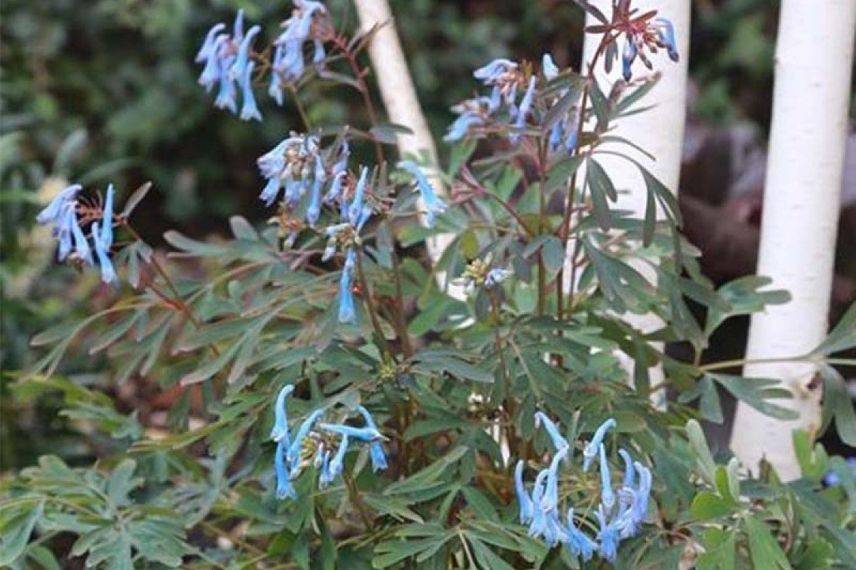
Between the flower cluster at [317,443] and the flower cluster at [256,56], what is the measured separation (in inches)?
17.1

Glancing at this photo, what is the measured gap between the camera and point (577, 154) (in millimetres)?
1514

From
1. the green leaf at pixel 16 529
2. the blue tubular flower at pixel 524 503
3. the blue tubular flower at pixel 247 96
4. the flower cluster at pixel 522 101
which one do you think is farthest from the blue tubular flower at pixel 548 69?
the green leaf at pixel 16 529

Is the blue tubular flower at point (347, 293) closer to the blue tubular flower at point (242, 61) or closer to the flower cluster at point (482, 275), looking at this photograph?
the flower cluster at point (482, 275)

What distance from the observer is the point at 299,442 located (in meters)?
1.38

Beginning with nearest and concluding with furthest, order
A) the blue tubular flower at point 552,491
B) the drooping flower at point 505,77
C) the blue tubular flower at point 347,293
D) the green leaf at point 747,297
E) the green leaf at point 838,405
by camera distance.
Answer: the blue tubular flower at point 552,491 < the blue tubular flower at point 347,293 < the drooping flower at point 505,77 < the green leaf at point 838,405 < the green leaf at point 747,297

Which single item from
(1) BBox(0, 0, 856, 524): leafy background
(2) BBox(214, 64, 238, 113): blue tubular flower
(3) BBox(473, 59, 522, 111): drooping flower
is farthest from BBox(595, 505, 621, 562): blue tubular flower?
(1) BBox(0, 0, 856, 524): leafy background

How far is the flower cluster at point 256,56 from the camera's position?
5.59 feet

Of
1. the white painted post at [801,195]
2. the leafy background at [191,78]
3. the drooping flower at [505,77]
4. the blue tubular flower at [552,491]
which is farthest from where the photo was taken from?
the leafy background at [191,78]

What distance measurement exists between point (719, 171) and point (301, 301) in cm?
151

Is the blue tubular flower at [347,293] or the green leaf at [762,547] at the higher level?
the blue tubular flower at [347,293]

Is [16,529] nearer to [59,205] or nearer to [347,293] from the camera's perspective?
[59,205]

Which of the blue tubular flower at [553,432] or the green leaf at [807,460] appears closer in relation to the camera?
the blue tubular flower at [553,432]

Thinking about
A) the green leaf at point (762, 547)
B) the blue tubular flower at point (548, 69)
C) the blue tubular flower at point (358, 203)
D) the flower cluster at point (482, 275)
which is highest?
the blue tubular flower at point (548, 69)

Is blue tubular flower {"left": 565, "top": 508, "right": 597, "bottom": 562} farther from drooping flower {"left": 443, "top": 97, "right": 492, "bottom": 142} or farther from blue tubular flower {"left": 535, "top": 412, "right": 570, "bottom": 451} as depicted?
drooping flower {"left": 443, "top": 97, "right": 492, "bottom": 142}
